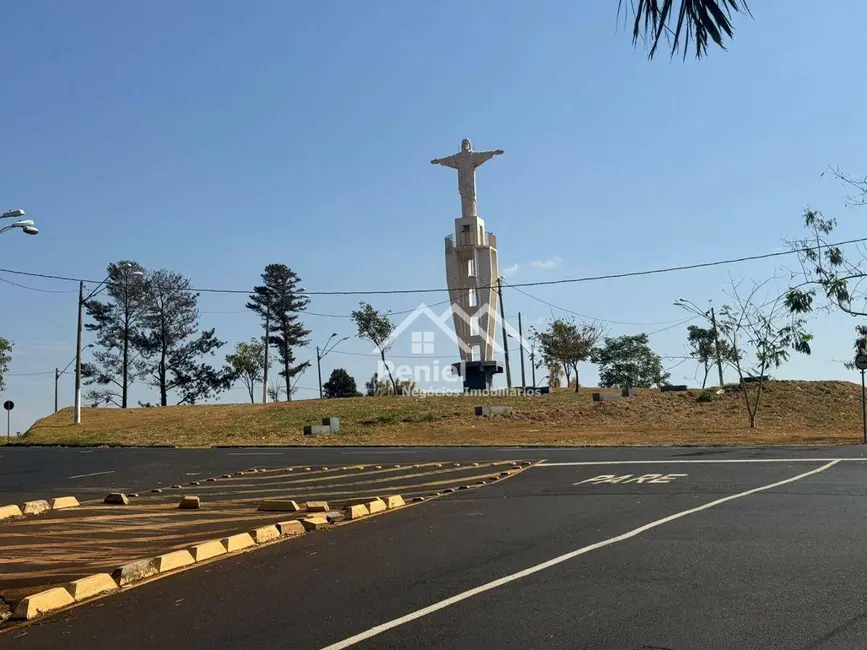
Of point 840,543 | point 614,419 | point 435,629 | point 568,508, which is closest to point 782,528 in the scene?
point 840,543

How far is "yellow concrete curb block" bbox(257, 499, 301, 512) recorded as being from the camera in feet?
43.0

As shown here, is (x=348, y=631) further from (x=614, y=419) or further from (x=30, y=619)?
(x=614, y=419)

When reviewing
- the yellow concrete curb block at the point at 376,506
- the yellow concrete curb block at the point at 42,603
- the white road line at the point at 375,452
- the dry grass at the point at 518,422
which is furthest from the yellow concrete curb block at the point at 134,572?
the dry grass at the point at 518,422

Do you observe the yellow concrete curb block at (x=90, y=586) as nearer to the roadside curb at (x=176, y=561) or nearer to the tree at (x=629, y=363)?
the roadside curb at (x=176, y=561)

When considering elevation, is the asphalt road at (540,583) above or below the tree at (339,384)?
below

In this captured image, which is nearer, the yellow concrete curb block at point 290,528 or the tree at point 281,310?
the yellow concrete curb block at point 290,528

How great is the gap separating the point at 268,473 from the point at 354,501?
6401mm

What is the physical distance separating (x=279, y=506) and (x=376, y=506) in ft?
4.73

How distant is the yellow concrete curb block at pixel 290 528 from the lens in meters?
11.2

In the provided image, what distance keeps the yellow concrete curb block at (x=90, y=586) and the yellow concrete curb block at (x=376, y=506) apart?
521 centimetres

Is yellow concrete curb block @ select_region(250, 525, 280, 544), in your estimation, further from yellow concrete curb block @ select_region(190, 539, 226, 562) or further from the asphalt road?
yellow concrete curb block @ select_region(190, 539, 226, 562)

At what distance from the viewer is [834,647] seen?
560cm

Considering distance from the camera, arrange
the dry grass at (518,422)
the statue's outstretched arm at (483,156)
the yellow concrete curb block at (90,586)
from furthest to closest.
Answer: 1. the statue's outstretched arm at (483,156)
2. the dry grass at (518,422)
3. the yellow concrete curb block at (90,586)

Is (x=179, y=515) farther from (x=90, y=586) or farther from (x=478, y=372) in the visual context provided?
(x=478, y=372)
